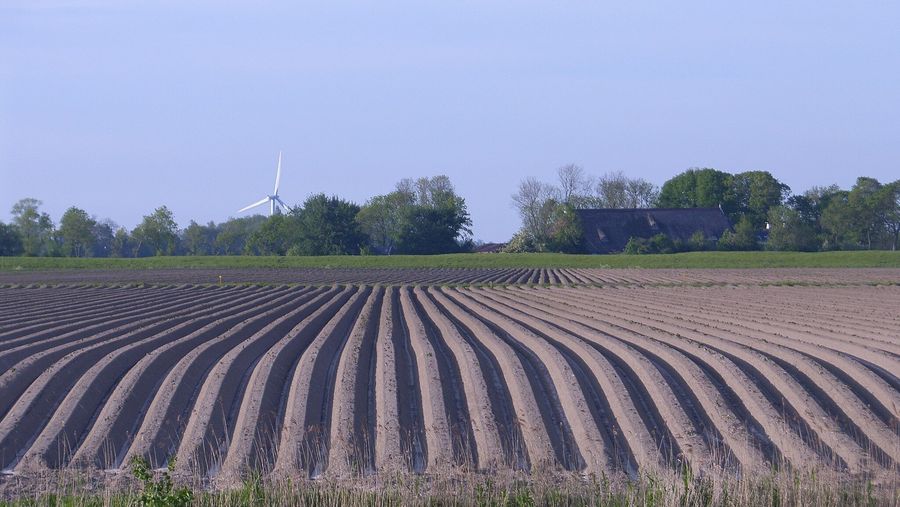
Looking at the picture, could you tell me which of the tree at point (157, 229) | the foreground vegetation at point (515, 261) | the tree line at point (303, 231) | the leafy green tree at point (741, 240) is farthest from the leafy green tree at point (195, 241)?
the leafy green tree at point (741, 240)

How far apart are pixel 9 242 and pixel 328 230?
77.6ft

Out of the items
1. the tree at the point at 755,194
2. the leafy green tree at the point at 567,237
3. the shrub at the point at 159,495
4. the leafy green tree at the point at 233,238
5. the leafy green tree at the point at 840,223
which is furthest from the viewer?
the leafy green tree at the point at 233,238

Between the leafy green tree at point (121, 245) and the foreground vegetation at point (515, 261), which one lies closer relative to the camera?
the foreground vegetation at point (515, 261)

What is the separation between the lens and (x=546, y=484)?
6.91 m

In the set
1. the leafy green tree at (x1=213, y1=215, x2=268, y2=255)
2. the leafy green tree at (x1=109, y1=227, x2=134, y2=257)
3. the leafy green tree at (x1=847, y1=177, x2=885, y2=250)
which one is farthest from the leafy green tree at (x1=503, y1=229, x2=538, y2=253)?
the leafy green tree at (x1=109, y1=227, x2=134, y2=257)

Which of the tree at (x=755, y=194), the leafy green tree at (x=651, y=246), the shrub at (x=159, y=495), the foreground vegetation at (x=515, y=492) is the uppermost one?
the tree at (x=755, y=194)

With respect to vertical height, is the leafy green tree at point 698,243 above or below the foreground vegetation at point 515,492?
above

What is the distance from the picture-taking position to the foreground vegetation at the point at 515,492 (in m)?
6.47

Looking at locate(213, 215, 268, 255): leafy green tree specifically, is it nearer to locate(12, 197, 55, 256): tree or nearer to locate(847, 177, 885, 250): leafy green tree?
locate(12, 197, 55, 256): tree

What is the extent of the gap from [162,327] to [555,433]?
9526 millimetres

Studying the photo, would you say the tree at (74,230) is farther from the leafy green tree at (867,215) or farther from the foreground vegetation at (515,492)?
the foreground vegetation at (515,492)

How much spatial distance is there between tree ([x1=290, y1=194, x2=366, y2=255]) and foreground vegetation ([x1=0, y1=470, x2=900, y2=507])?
66.7 m

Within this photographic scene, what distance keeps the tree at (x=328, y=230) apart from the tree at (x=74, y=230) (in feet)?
79.4

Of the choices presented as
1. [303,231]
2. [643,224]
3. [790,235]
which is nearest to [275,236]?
[303,231]
